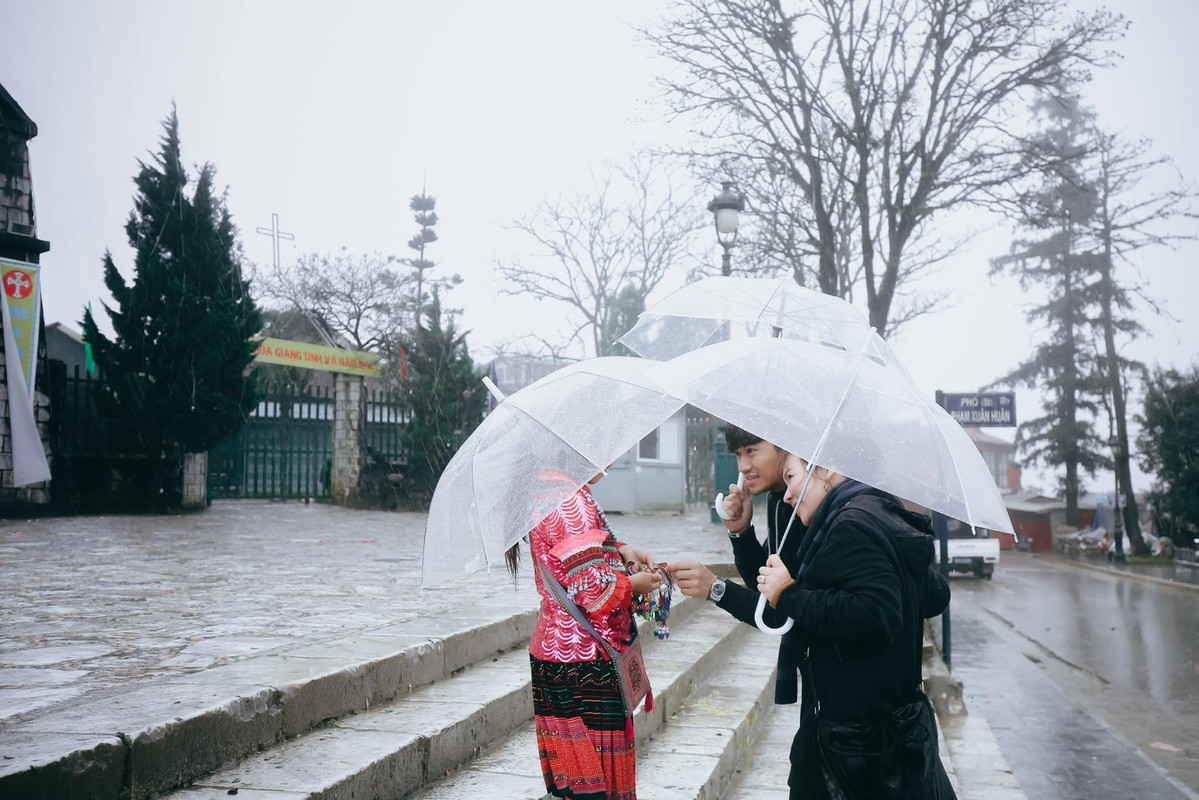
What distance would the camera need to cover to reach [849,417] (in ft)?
8.89

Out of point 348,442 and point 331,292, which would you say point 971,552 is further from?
point 331,292

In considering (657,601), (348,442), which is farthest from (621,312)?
(657,601)

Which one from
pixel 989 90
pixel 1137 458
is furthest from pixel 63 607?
pixel 1137 458

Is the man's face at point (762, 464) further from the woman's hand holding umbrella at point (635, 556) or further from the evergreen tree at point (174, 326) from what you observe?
the evergreen tree at point (174, 326)

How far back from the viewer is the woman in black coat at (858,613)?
2355 mm

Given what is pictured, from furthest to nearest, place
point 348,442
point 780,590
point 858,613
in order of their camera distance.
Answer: point 348,442 < point 780,590 < point 858,613

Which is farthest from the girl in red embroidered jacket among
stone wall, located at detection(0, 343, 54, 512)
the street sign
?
stone wall, located at detection(0, 343, 54, 512)

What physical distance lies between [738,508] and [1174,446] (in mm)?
33765

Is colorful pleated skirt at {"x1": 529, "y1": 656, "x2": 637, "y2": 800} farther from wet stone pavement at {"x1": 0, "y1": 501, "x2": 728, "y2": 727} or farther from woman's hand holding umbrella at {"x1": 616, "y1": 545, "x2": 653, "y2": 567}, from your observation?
wet stone pavement at {"x1": 0, "y1": 501, "x2": 728, "y2": 727}

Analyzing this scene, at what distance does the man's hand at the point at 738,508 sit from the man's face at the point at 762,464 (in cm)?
13

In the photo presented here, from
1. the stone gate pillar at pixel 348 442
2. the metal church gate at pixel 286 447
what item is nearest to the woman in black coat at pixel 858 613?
the stone gate pillar at pixel 348 442

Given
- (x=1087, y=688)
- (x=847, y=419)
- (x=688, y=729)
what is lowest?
(x=1087, y=688)

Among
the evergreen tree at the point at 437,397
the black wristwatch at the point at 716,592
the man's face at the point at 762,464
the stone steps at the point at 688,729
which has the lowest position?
the stone steps at the point at 688,729

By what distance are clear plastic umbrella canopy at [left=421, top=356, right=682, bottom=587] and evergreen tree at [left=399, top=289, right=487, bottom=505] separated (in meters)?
15.1
